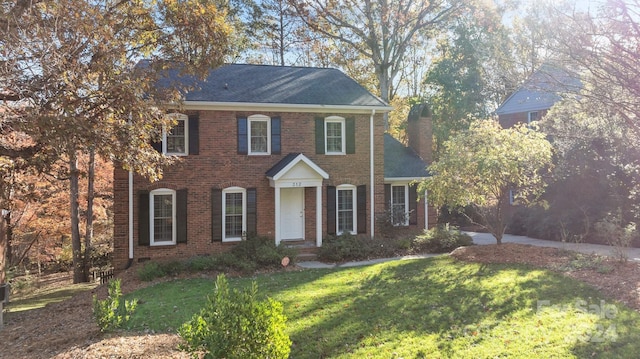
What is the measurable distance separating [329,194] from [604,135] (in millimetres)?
10146

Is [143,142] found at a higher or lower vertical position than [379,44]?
lower

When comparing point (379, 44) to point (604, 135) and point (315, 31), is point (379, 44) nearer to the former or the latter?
point (315, 31)

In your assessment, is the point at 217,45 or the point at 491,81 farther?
the point at 491,81

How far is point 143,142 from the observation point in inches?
398

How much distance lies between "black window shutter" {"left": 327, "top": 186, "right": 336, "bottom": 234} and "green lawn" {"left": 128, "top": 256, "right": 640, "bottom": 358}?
5069 mm

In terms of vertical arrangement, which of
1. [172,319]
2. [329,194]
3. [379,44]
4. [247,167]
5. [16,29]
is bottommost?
[172,319]

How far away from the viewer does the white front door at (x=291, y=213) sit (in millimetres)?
16203

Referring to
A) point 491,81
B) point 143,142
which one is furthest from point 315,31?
point 143,142

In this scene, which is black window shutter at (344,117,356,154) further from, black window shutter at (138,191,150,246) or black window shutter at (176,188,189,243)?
black window shutter at (138,191,150,246)

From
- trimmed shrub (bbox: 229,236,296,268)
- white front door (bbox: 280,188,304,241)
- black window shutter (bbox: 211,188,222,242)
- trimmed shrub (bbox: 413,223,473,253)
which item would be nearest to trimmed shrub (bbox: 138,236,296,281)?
trimmed shrub (bbox: 229,236,296,268)

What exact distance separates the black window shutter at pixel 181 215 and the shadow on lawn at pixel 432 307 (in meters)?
6.43

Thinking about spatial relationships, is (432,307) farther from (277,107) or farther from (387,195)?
(387,195)

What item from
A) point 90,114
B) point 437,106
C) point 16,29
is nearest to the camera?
point 16,29

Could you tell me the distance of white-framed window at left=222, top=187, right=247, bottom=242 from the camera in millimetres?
15195
